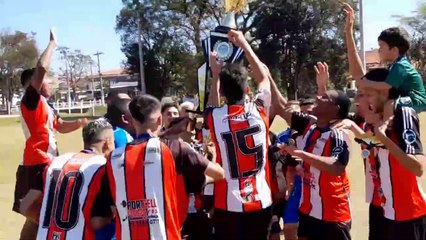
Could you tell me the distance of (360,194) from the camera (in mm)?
10906

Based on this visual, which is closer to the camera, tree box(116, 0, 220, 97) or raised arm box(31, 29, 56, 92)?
raised arm box(31, 29, 56, 92)

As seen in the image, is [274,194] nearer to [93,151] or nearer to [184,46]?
[93,151]

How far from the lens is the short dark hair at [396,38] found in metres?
4.77

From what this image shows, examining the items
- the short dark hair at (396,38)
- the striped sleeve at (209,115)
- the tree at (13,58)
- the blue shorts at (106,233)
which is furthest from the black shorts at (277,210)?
the tree at (13,58)

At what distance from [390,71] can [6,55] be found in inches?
3025

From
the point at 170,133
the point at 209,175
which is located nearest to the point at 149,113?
the point at 170,133

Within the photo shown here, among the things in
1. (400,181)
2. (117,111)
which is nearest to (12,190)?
(117,111)

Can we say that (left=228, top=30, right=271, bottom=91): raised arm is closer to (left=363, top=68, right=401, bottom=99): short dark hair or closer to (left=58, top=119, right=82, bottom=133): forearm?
(left=363, top=68, right=401, bottom=99): short dark hair

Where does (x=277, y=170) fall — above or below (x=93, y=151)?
below

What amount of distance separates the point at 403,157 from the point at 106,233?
2.13 metres

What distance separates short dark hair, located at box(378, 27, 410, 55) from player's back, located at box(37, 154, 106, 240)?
236 cm

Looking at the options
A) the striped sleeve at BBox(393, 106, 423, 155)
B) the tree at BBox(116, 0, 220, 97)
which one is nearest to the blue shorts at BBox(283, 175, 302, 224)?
the striped sleeve at BBox(393, 106, 423, 155)

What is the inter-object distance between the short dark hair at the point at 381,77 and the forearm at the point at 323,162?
755 millimetres

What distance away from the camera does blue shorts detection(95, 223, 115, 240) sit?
4305 mm
